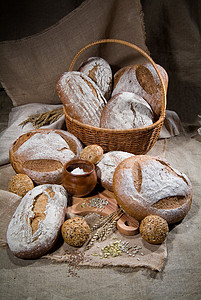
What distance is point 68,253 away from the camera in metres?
1.58

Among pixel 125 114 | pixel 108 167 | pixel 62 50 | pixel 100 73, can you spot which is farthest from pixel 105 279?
pixel 62 50

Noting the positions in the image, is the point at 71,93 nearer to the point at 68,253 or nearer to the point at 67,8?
the point at 68,253

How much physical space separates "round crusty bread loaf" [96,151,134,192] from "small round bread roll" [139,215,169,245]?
0.45m

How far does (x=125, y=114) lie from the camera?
88.8 inches

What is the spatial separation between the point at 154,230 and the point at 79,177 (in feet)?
1.89

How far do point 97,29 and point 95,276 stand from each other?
93.2 inches

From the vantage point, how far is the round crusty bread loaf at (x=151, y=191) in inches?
66.7

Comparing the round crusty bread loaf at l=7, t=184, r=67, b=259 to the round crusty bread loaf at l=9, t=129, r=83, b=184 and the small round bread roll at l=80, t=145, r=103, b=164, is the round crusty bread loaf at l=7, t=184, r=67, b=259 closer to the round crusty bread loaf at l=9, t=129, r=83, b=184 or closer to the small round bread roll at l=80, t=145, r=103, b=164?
the round crusty bread loaf at l=9, t=129, r=83, b=184

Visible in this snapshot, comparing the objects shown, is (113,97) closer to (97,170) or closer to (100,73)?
(100,73)

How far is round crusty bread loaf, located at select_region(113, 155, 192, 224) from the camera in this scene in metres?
1.69

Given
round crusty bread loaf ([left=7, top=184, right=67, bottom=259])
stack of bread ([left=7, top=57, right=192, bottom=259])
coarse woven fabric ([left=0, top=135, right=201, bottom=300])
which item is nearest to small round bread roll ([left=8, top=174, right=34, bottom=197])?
stack of bread ([left=7, top=57, right=192, bottom=259])

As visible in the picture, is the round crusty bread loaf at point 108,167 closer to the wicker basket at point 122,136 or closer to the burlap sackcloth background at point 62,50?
the wicker basket at point 122,136

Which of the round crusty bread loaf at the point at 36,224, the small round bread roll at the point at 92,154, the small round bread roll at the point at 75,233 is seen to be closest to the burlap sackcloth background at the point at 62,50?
the small round bread roll at the point at 92,154

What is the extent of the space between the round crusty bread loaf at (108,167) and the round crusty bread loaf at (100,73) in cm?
77
